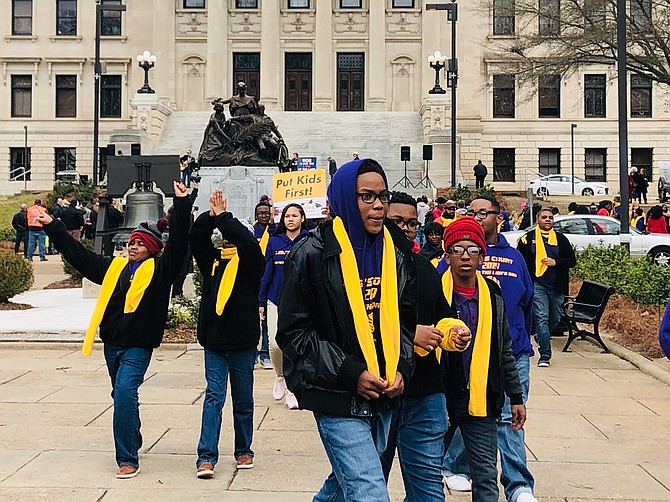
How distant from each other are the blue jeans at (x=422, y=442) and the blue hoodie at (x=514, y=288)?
6.06 feet

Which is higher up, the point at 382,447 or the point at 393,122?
the point at 393,122

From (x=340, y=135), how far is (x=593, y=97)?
58.2 ft

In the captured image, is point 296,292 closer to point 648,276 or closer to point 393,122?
point 648,276

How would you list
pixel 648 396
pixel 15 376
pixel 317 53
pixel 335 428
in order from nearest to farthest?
1. pixel 335 428
2. pixel 648 396
3. pixel 15 376
4. pixel 317 53

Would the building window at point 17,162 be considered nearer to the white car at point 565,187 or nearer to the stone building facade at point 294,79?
the stone building facade at point 294,79

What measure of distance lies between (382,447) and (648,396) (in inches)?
246

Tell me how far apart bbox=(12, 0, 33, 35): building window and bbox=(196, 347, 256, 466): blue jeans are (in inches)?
2274

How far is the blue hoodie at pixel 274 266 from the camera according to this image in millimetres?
8992

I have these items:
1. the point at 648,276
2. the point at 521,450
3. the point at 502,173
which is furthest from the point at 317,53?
the point at 521,450

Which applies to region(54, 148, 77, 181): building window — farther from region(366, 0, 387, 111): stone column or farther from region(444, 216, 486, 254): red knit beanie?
region(444, 216, 486, 254): red knit beanie

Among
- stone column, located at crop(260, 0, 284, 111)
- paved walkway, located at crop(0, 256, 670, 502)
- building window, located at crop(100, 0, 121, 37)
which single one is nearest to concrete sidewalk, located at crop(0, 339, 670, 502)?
paved walkway, located at crop(0, 256, 670, 502)

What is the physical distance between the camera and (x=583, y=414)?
8.72 metres

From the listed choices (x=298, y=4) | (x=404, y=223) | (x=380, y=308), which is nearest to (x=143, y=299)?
(x=404, y=223)

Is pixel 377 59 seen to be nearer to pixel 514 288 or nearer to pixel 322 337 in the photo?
pixel 514 288
